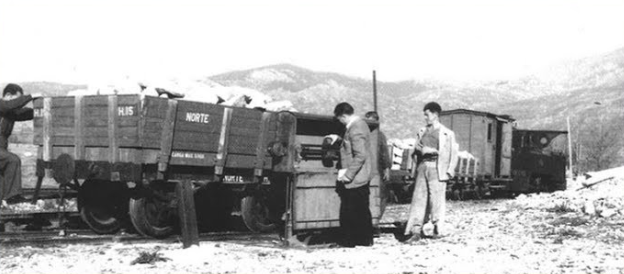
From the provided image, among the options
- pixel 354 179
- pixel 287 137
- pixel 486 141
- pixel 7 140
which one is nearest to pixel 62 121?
pixel 7 140

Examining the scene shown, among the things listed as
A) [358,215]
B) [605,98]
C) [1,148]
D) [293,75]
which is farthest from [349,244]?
[293,75]

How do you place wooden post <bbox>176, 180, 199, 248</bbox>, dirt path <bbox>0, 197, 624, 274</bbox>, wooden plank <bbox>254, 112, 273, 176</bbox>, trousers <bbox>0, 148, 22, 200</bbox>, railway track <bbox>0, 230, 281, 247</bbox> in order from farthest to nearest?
wooden plank <bbox>254, 112, 273, 176</bbox>, trousers <bbox>0, 148, 22, 200</bbox>, railway track <bbox>0, 230, 281, 247</bbox>, wooden post <bbox>176, 180, 199, 248</bbox>, dirt path <bbox>0, 197, 624, 274</bbox>

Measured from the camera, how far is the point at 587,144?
193 feet

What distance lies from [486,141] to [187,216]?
66.0ft

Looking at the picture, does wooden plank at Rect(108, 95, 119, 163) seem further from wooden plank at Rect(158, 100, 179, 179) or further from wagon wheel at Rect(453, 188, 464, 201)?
wagon wheel at Rect(453, 188, 464, 201)

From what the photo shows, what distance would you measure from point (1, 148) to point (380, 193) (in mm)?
4857

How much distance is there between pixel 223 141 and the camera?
33.6 ft

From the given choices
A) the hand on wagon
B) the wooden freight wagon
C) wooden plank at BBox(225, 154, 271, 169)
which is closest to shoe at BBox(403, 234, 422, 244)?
the hand on wagon

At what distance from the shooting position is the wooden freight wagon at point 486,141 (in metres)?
27.0

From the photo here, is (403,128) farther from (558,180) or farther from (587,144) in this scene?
(558,180)

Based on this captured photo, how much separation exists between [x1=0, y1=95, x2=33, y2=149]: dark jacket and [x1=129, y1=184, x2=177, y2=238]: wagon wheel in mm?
1750

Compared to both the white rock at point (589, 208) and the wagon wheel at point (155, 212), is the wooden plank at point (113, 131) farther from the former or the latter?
the white rock at point (589, 208)

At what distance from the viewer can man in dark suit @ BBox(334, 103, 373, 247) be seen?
8.61m

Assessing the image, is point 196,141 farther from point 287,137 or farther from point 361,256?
point 361,256
